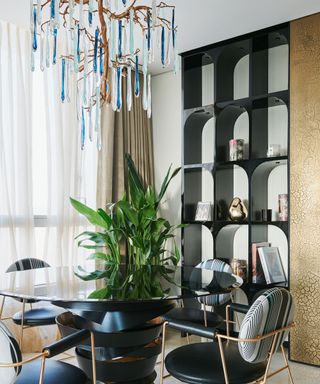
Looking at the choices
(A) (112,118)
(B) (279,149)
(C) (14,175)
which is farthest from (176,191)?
(C) (14,175)

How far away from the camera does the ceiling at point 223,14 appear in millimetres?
3357

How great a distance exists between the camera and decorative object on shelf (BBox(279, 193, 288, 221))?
148 inches

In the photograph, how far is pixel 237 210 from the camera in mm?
4027

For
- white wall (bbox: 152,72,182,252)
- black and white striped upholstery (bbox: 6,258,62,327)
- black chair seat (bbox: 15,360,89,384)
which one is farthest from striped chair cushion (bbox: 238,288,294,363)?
white wall (bbox: 152,72,182,252)

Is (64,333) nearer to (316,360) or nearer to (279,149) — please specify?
(316,360)

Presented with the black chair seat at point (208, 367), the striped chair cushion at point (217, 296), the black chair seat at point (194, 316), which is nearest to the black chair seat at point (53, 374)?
the black chair seat at point (208, 367)

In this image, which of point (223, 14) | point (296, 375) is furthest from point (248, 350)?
point (223, 14)

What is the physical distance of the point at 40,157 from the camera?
4.04m

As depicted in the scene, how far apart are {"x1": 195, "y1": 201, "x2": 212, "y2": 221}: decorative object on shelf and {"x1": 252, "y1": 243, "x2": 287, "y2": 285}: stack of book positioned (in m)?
0.56

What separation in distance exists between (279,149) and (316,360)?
5.42ft

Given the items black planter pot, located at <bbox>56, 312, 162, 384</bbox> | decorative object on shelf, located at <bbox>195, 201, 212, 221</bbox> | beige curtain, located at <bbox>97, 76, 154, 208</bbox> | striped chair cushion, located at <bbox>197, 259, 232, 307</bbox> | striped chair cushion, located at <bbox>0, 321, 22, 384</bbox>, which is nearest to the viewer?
striped chair cushion, located at <bbox>0, 321, 22, 384</bbox>

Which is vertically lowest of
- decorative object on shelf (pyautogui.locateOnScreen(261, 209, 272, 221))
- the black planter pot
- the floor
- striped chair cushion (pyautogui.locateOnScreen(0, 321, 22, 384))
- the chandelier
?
the floor

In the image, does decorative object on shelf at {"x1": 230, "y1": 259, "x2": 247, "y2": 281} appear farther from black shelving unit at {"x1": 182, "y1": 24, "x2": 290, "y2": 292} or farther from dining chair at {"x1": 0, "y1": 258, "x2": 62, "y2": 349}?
dining chair at {"x1": 0, "y1": 258, "x2": 62, "y2": 349}

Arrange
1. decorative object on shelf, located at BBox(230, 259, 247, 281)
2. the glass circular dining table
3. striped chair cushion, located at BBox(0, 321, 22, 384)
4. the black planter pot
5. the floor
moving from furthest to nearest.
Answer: decorative object on shelf, located at BBox(230, 259, 247, 281) → the floor → the black planter pot → the glass circular dining table → striped chair cushion, located at BBox(0, 321, 22, 384)
